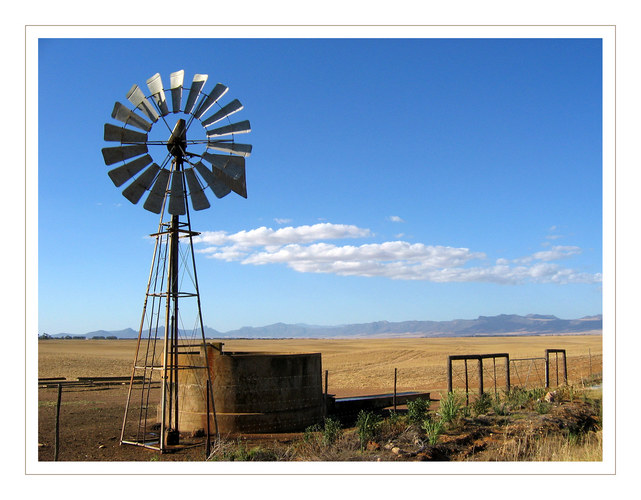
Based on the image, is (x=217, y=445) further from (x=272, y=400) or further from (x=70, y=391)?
(x=70, y=391)

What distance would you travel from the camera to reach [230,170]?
14.5 metres

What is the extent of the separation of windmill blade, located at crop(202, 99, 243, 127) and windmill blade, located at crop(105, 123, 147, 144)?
170 centimetres

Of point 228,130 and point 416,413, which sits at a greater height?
point 228,130

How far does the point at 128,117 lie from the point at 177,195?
88.4 inches

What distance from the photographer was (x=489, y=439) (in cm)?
1338

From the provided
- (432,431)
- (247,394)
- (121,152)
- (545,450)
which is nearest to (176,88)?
(121,152)

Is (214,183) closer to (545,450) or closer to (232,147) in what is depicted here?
(232,147)

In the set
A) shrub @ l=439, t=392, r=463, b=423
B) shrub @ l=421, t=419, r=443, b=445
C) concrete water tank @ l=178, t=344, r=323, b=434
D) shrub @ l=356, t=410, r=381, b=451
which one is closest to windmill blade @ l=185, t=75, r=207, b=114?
concrete water tank @ l=178, t=344, r=323, b=434

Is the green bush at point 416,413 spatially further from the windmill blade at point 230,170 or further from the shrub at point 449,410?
the windmill blade at point 230,170

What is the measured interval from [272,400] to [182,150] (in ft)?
22.9

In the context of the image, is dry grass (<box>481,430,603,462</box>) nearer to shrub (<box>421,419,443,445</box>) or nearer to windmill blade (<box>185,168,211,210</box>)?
shrub (<box>421,419,443,445</box>)

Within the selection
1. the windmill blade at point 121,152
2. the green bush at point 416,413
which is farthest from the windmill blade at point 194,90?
the green bush at point 416,413
